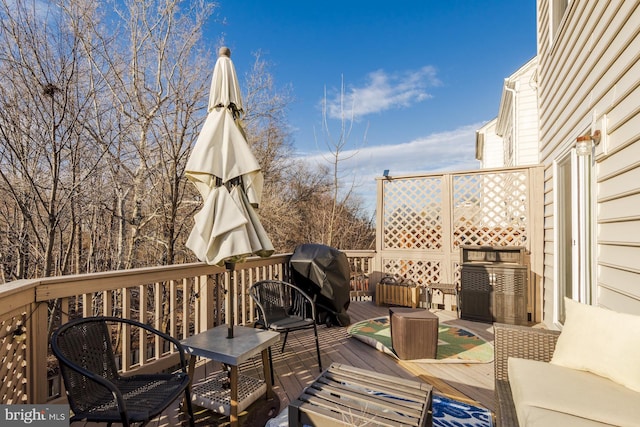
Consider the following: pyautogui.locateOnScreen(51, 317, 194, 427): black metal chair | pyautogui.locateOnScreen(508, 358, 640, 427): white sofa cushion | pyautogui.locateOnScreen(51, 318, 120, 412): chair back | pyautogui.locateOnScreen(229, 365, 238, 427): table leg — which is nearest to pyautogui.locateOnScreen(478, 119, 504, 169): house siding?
pyautogui.locateOnScreen(508, 358, 640, 427): white sofa cushion

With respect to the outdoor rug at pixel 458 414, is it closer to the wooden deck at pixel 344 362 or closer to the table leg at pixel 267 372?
the wooden deck at pixel 344 362

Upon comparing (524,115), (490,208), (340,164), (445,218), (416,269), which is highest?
(524,115)

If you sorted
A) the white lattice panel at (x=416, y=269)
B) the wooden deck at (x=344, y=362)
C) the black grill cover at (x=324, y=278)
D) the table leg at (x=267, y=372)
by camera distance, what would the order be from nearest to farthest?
1. the wooden deck at (x=344, y=362)
2. the table leg at (x=267, y=372)
3. the black grill cover at (x=324, y=278)
4. the white lattice panel at (x=416, y=269)

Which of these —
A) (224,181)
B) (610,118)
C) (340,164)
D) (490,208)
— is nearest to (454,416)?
(224,181)

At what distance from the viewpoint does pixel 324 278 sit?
4.02m

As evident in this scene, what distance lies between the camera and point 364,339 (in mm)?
3594

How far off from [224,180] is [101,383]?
4.04 ft

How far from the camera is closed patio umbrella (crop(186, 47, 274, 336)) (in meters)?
2.05

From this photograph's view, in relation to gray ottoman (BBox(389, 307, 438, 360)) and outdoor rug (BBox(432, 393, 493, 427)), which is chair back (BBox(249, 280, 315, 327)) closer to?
gray ottoman (BBox(389, 307, 438, 360))

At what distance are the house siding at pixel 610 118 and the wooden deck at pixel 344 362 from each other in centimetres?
118

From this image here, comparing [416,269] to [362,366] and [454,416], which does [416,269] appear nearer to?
[362,366]

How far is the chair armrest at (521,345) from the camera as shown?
1.95 metres

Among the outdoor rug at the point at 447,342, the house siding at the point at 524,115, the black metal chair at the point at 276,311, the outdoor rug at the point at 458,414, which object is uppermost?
the house siding at the point at 524,115

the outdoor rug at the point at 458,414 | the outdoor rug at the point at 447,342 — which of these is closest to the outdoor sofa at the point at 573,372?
the outdoor rug at the point at 458,414
